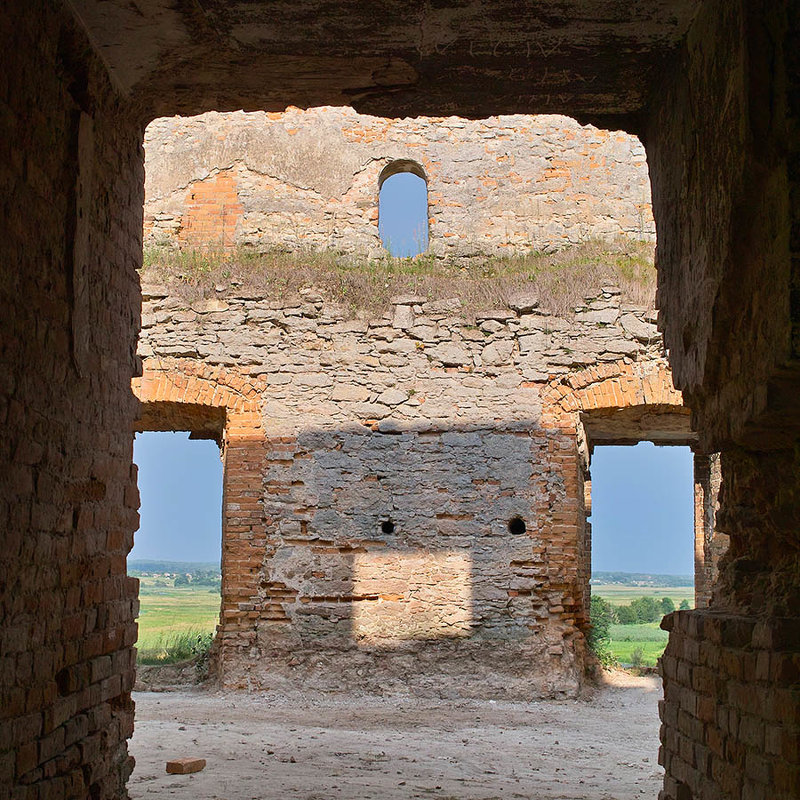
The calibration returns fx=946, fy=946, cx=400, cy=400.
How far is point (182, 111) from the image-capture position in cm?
454

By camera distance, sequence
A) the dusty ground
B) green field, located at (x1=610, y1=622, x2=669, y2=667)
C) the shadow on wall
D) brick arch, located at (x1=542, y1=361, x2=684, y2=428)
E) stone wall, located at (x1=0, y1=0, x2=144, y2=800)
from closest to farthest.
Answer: stone wall, located at (x1=0, y1=0, x2=144, y2=800) → the dusty ground → the shadow on wall → brick arch, located at (x1=542, y1=361, x2=684, y2=428) → green field, located at (x1=610, y1=622, x2=669, y2=667)

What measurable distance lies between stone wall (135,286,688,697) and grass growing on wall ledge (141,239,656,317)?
120 millimetres

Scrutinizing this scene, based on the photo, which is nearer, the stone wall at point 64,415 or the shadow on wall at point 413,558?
the stone wall at point 64,415

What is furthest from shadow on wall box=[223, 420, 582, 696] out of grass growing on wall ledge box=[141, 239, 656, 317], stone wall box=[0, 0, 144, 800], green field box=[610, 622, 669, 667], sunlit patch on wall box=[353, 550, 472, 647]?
stone wall box=[0, 0, 144, 800]

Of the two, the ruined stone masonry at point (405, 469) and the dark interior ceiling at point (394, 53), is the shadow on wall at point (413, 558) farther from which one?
the dark interior ceiling at point (394, 53)

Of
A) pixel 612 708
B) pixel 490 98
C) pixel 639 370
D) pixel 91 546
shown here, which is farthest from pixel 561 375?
pixel 91 546

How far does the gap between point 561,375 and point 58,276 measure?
5971 millimetres

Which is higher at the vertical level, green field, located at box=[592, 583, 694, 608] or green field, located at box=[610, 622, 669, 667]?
green field, located at box=[610, 622, 669, 667]

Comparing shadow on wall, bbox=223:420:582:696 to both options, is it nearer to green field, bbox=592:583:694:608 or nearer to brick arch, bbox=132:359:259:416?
brick arch, bbox=132:359:259:416

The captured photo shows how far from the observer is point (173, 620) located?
683 inches

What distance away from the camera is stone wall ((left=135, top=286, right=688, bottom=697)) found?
8.44 metres

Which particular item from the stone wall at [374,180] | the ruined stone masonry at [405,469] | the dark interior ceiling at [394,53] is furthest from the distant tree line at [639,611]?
the dark interior ceiling at [394,53]

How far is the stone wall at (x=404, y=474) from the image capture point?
844 cm

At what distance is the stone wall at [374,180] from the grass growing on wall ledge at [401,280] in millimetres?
1747
